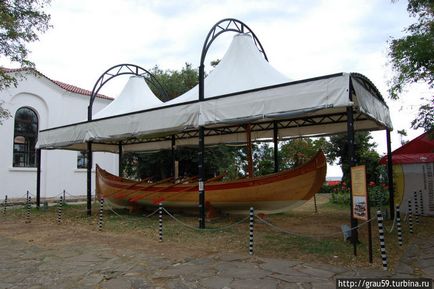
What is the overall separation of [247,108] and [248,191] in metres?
3.16

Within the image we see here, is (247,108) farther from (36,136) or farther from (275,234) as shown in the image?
(36,136)

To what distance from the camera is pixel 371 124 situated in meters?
13.0

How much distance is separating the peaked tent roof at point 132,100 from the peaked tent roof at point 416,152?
958 cm

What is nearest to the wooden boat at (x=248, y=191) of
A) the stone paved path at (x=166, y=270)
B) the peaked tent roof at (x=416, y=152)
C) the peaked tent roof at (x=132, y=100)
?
Answer: the peaked tent roof at (x=132, y=100)

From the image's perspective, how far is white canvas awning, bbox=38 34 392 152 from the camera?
8570 mm

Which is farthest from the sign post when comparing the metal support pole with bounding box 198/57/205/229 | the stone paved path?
the metal support pole with bounding box 198/57/205/229

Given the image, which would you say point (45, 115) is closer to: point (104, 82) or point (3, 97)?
point (3, 97)

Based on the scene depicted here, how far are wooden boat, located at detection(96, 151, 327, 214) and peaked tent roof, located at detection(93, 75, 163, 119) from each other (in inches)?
122

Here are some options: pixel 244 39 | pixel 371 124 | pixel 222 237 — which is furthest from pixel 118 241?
pixel 371 124

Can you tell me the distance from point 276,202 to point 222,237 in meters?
2.76

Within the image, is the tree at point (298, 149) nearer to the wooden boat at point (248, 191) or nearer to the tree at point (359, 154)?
the tree at point (359, 154)

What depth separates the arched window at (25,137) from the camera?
888 inches

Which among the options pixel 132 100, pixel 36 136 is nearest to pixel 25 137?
pixel 36 136

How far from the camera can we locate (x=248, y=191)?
464 inches
